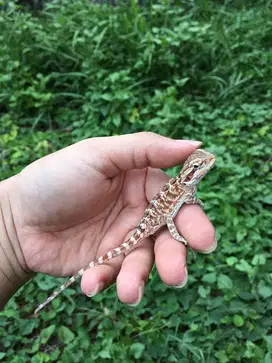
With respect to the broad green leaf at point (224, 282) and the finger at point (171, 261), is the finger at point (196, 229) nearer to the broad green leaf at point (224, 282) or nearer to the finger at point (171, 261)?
the finger at point (171, 261)

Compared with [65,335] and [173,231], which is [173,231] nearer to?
[173,231]

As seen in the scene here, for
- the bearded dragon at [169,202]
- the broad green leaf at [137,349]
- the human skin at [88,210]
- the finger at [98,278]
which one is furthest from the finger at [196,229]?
the broad green leaf at [137,349]

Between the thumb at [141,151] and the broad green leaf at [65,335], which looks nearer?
the thumb at [141,151]

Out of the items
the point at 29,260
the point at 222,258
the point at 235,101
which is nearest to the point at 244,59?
the point at 235,101

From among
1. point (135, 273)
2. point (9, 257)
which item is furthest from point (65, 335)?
point (135, 273)

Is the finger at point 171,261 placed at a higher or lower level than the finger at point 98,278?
higher

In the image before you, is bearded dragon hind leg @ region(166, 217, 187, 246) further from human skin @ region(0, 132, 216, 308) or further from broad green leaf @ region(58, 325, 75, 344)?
broad green leaf @ region(58, 325, 75, 344)
